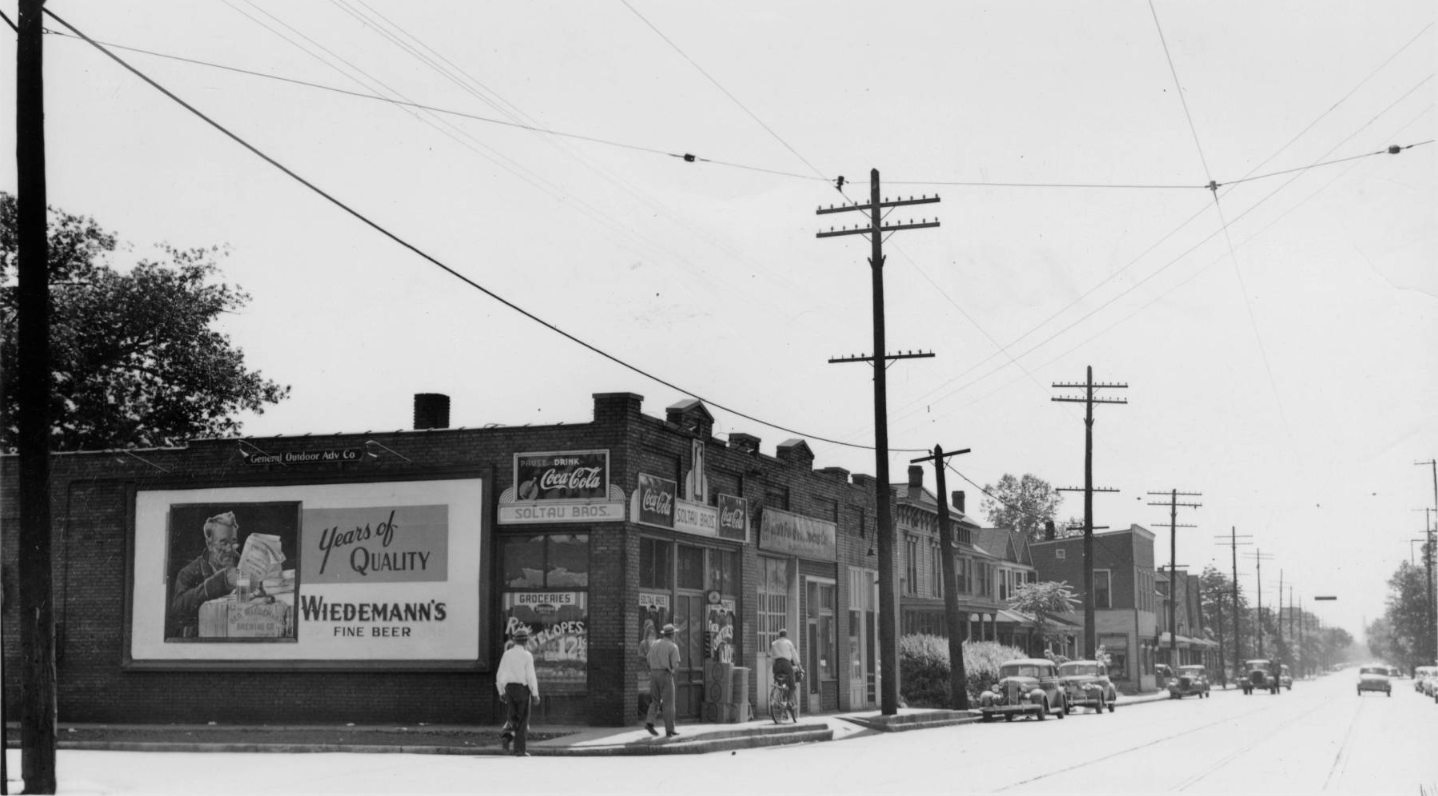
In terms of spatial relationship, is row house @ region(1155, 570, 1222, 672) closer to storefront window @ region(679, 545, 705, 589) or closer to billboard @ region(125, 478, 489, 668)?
storefront window @ region(679, 545, 705, 589)

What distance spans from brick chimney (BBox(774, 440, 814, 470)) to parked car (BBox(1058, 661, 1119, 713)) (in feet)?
41.6

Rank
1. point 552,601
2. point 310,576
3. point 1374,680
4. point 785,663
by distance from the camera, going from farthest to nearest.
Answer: point 1374,680 < point 785,663 < point 310,576 < point 552,601

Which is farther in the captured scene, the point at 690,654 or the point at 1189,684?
the point at 1189,684

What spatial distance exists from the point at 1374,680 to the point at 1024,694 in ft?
126

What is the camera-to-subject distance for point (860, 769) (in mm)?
17938

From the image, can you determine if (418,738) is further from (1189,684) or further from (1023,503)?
(1023,503)

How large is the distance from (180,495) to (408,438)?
15.6 feet

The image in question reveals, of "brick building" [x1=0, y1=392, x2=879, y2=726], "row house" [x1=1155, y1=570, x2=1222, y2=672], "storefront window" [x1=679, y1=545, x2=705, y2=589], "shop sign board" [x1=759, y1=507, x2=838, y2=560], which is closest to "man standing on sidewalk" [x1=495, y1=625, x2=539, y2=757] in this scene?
"brick building" [x1=0, y1=392, x2=879, y2=726]

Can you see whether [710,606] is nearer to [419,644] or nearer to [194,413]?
[419,644]

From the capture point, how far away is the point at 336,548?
26.4 meters

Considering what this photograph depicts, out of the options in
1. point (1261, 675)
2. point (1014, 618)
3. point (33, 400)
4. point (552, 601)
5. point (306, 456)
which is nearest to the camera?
point (33, 400)

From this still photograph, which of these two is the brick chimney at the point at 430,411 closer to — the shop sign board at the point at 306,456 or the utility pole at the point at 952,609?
the shop sign board at the point at 306,456

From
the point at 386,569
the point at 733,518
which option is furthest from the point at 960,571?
the point at 386,569

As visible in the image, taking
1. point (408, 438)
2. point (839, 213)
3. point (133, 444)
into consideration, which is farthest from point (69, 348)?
point (839, 213)
